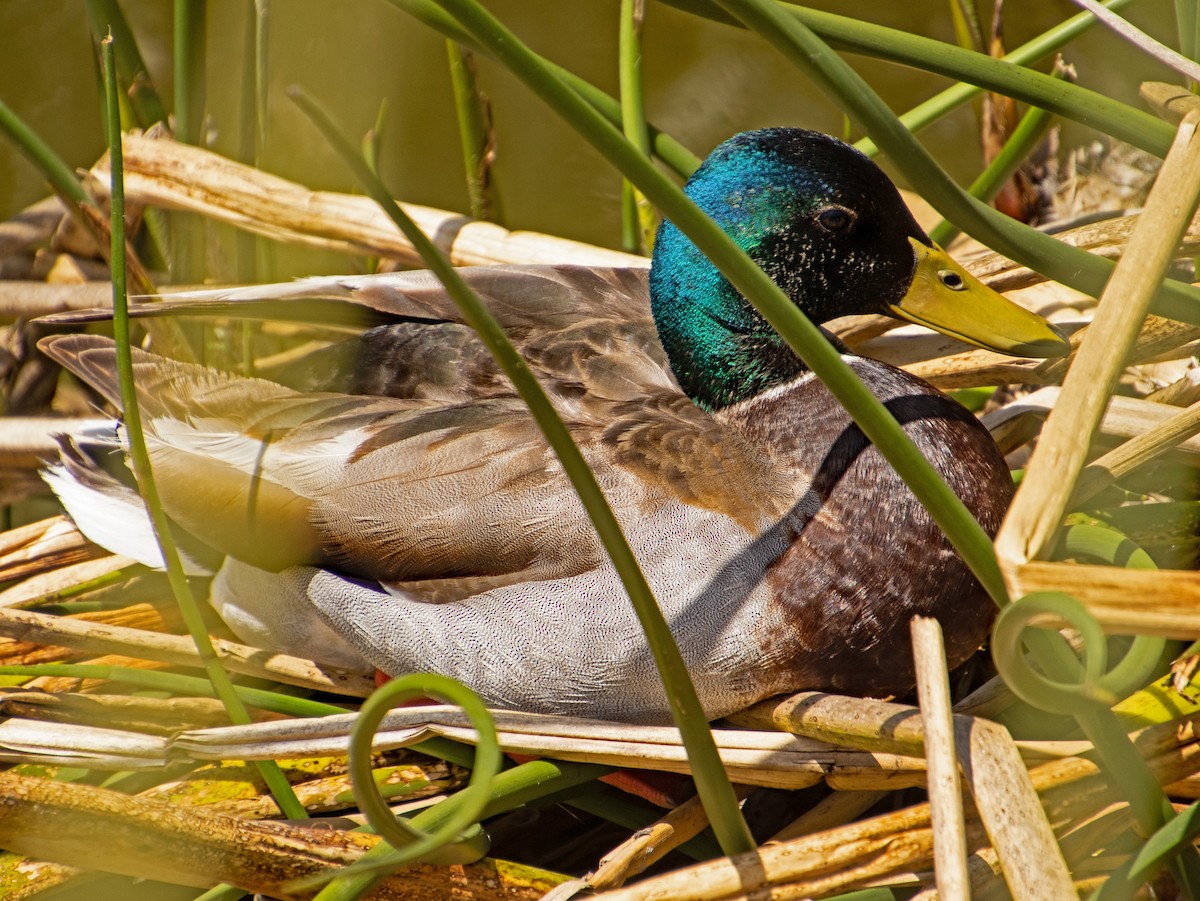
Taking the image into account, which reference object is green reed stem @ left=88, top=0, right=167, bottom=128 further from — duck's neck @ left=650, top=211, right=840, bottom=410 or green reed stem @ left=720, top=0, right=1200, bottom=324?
green reed stem @ left=720, top=0, right=1200, bottom=324

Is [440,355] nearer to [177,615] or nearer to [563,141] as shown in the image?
[177,615]

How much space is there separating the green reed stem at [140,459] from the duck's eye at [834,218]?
135 centimetres

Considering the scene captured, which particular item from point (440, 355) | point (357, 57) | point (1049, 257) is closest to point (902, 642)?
point (1049, 257)

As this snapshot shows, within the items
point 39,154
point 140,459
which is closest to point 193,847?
point 140,459

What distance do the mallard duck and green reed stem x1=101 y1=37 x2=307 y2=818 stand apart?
0.36 m

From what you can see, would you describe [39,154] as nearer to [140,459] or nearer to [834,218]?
[140,459]

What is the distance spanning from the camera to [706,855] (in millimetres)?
2195

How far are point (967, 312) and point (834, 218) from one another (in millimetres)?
348

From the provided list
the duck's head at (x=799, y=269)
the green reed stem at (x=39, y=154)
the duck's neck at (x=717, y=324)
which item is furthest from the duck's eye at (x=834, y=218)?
the green reed stem at (x=39, y=154)

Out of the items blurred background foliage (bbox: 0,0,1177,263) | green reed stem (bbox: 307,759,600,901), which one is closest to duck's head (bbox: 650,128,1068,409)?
green reed stem (bbox: 307,759,600,901)

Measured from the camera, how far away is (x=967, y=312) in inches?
99.0

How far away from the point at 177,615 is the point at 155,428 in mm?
487

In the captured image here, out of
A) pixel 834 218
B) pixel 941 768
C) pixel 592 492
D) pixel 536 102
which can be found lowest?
pixel 941 768

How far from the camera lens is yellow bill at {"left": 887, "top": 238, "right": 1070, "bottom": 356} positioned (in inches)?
96.1
